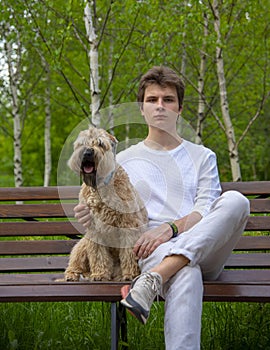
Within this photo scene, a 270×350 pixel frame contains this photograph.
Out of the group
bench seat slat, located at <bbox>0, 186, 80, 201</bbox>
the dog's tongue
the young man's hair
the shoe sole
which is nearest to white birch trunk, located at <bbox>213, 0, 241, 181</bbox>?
bench seat slat, located at <bbox>0, 186, 80, 201</bbox>

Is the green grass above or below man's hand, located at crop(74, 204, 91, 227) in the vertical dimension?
below

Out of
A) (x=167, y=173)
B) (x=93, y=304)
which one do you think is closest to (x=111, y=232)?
(x=167, y=173)

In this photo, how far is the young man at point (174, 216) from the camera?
293 cm

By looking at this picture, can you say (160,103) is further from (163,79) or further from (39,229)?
(39,229)

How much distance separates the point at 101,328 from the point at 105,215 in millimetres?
1122

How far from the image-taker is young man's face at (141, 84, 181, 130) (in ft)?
11.8

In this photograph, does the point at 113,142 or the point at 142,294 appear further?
the point at 113,142

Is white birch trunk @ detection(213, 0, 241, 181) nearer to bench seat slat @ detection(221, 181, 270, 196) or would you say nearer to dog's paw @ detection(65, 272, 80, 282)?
bench seat slat @ detection(221, 181, 270, 196)

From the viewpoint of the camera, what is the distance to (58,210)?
437 centimetres

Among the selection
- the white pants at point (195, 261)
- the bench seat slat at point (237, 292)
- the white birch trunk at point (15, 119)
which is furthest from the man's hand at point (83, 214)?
the white birch trunk at point (15, 119)

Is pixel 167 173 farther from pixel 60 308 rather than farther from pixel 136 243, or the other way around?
pixel 60 308

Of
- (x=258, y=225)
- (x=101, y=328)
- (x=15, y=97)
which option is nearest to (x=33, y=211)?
(x=101, y=328)

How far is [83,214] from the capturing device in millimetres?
3318

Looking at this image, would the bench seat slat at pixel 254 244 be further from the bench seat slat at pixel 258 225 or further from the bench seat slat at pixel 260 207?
the bench seat slat at pixel 260 207
